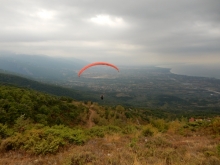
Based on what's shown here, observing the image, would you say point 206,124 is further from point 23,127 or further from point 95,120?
point 95,120

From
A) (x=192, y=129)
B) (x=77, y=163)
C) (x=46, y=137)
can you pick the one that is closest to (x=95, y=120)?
(x=192, y=129)

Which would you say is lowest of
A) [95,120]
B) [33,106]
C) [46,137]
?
[95,120]

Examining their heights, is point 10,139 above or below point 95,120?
above

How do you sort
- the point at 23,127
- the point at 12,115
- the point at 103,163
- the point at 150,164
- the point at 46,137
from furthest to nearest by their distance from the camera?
the point at 12,115 → the point at 23,127 → the point at 46,137 → the point at 103,163 → the point at 150,164

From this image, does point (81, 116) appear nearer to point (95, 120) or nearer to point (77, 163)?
point (95, 120)

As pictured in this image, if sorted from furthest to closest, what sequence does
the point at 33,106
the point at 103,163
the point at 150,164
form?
the point at 33,106 → the point at 103,163 → the point at 150,164

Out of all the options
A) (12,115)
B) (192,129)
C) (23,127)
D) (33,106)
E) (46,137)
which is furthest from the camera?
(33,106)

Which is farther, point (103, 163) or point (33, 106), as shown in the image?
point (33, 106)

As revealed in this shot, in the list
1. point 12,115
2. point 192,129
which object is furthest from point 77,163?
point 12,115

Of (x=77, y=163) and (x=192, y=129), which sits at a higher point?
(x=77, y=163)
